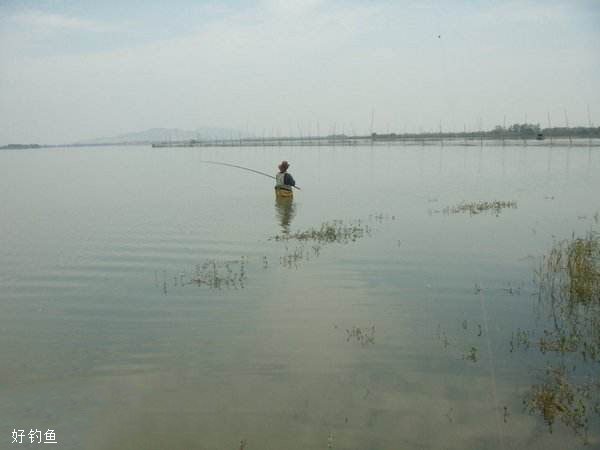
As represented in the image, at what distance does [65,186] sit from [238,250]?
96.1ft

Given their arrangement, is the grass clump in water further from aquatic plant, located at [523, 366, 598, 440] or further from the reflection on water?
aquatic plant, located at [523, 366, 598, 440]

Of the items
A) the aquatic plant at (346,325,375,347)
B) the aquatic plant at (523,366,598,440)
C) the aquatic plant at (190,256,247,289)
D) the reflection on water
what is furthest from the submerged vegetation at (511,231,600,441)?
the reflection on water

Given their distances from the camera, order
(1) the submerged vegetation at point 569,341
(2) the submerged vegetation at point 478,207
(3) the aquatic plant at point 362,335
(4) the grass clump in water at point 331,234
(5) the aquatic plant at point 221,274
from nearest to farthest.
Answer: (1) the submerged vegetation at point 569,341 → (3) the aquatic plant at point 362,335 → (5) the aquatic plant at point 221,274 → (4) the grass clump in water at point 331,234 → (2) the submerged vegetation at point 478,207

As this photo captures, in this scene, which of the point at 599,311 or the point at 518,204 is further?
the point at 518,204

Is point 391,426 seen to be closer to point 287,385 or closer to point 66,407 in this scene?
point 287,385

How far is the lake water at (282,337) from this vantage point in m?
6.15

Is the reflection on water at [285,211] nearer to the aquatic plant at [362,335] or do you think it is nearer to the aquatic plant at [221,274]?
the aquatic plant at [221,274]

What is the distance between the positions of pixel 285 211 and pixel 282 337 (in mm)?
15337

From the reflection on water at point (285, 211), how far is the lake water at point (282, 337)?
0.70 metres

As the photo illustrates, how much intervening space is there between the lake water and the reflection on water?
702mm

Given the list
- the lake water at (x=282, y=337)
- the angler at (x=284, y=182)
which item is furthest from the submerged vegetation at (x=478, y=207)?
the angler at (x=284, y=182)

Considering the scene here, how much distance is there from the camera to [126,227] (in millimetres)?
20344

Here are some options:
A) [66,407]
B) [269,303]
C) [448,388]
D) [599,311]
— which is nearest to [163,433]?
[66,407]

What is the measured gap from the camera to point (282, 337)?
8844 mm
